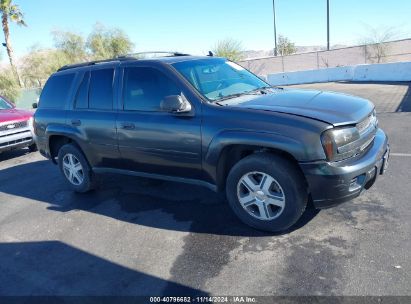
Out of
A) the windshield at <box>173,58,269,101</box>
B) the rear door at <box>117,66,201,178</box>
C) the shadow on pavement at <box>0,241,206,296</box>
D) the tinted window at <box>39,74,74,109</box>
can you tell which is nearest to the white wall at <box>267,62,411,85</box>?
the windshield at <box>173,58,269,101</box>

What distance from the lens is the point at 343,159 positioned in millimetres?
3295

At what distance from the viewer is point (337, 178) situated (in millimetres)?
3230

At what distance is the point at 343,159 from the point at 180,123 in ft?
5.65

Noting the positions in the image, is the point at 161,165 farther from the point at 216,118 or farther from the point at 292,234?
the point at 292,234

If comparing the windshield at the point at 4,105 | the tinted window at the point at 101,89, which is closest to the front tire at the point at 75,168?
the tinted window at the point at 101,89

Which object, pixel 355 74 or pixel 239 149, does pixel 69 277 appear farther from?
pixel 355 74

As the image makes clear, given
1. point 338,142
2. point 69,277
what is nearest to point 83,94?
point 69,277

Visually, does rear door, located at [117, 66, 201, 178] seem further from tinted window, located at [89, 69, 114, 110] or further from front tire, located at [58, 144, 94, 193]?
front tire, located at [58, 144, 94, 193]

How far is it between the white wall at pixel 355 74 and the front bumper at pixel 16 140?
15727mm

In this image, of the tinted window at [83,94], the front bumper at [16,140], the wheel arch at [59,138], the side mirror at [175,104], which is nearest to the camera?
the side mirror at [175,104]

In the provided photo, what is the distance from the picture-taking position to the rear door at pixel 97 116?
468 cm

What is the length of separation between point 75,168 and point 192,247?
2.67 meters

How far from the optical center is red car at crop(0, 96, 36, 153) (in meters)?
8.21

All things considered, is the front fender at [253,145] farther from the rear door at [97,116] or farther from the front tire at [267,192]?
the rear door at [97,116]
